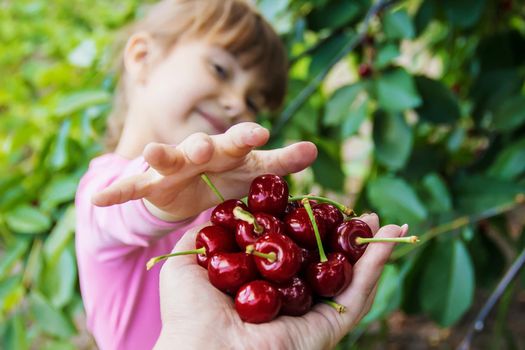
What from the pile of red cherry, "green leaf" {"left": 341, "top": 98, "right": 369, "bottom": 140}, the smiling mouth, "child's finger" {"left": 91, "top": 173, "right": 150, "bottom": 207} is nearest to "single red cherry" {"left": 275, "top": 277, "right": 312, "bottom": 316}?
the pile of red cherry

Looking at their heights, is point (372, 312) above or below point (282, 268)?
below

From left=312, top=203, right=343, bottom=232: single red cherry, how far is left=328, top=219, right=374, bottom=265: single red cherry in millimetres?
34

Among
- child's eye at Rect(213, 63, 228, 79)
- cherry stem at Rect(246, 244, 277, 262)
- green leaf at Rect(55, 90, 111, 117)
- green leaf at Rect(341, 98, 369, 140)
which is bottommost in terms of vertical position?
green leaf at Rect(341, 98, 369, 140)

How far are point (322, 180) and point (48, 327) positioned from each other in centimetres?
81

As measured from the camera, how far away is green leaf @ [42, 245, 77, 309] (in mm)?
1269

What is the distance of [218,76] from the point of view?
1.08 meters

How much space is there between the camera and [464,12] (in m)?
1.32

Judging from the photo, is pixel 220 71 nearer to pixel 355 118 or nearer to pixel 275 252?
pixel 355 118

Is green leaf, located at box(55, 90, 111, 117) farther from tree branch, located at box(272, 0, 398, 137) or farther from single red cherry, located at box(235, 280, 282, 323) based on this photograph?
single red cherry, located at box(235, 280, 282, 323)

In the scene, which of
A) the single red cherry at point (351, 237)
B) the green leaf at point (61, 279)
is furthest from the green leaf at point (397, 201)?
the green leaf at point (61, 279)

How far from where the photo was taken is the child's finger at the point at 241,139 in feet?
2.10

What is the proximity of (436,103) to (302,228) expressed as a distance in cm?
86

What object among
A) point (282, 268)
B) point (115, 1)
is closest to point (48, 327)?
point (282, 268)

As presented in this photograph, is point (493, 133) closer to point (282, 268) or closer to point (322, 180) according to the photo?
point (322, 180)
